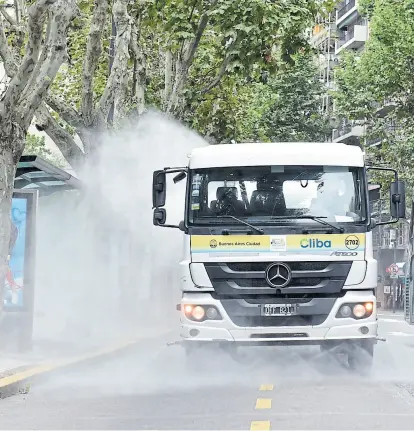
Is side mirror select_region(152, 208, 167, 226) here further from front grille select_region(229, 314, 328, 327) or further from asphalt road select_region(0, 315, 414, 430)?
asphalt road select_region(0, 315, 414, 430)

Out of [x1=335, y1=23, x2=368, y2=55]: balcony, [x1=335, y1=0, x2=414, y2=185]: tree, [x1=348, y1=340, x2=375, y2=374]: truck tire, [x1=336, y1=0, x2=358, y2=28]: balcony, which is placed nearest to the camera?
[x1=348, y1=340, x2=375, y2=374]: truck tire

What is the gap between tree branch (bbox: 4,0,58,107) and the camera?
13523mm

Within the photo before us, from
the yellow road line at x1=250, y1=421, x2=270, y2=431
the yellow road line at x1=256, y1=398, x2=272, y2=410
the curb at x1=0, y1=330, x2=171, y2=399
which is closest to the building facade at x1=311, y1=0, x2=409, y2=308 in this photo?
the curb at x1=0, y1=330, x2=171, y2=399

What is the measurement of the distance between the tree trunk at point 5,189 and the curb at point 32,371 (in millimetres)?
947

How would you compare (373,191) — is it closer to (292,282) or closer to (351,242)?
(351,242)

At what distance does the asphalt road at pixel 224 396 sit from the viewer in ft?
32.0

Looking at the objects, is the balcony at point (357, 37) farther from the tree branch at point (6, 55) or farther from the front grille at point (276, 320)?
the front grille at point (276, 320)

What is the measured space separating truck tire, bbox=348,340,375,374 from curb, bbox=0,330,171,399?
3599 mm

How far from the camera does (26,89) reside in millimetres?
14383

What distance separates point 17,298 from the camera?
635 inches

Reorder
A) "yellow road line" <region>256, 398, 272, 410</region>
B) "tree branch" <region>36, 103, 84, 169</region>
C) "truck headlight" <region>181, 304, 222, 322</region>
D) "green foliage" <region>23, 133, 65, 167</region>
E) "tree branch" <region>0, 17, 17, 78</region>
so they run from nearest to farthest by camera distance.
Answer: "yellow road line" <region>256, 398, 272, 410</region>, "truck headlight" <region>181, 304, 222, 322</region>, "tree branch" <region>0, 17, 17, 78</region>, "tree branch" <region>36, 103, 84, 169</region>, "green foliage" <region>23, 133, 65, 167</region>

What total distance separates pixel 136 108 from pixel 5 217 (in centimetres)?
1231

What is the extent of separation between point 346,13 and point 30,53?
7818 cm

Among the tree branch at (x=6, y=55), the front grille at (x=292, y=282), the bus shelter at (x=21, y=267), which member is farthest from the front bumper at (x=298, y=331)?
the tree branch at (x=6, y=55)
